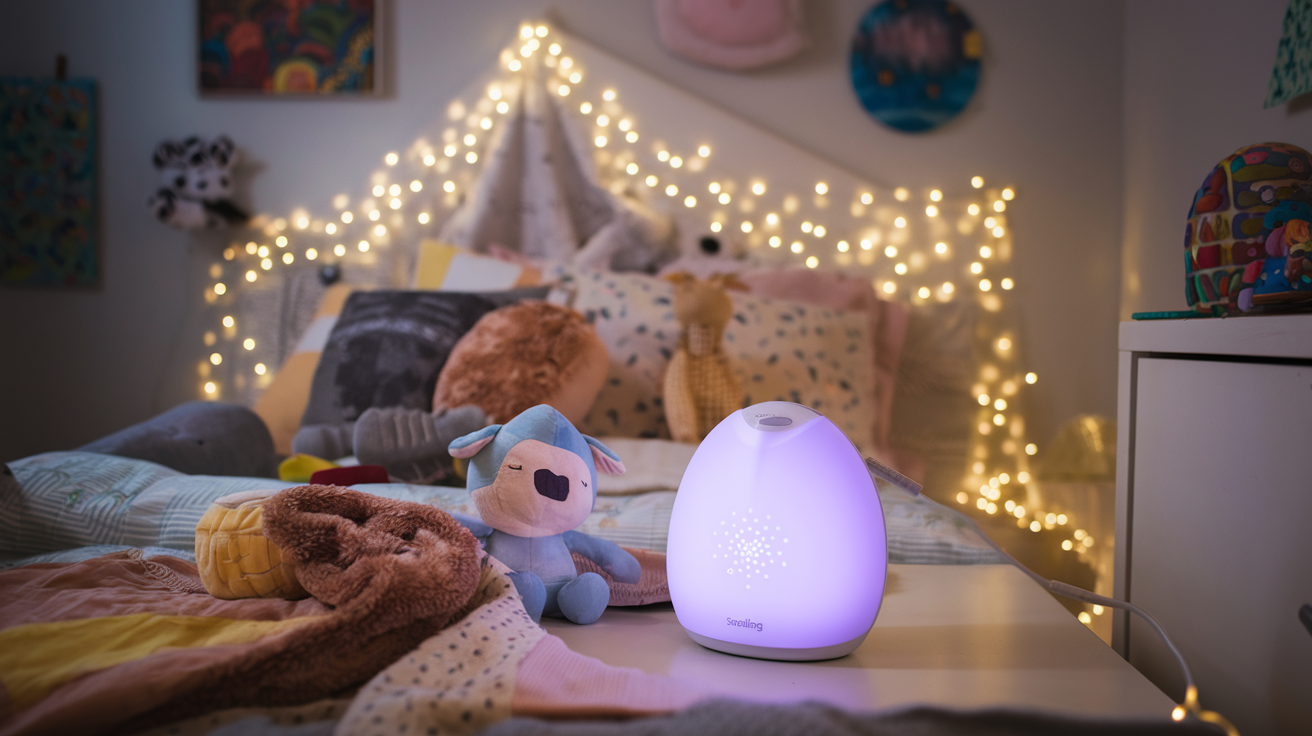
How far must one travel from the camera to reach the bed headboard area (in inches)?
76.7

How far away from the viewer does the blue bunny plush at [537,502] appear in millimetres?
674

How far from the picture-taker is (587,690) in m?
0.51

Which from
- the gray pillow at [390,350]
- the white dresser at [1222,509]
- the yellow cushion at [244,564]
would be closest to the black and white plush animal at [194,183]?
the gray pillow at [390,350]

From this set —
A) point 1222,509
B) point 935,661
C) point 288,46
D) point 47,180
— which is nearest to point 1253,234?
point 1222,509

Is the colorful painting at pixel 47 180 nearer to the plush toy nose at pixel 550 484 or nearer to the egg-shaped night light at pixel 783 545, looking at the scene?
the plush toy nose at pixel 550 484

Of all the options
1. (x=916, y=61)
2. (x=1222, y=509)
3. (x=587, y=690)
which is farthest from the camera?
(x=916, y=61)

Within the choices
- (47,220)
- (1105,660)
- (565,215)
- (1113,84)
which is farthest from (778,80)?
(47,220)

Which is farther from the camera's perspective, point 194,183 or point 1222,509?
A: point 194,183

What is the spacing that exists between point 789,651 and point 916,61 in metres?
1.83

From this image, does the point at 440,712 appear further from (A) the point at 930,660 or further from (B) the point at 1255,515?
(B) the point at 1255,515

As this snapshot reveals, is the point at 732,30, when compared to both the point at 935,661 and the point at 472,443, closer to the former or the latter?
the point at 472,443

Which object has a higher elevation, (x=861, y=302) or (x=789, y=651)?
(x=861, y=302)

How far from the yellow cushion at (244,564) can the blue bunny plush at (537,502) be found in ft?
0.53

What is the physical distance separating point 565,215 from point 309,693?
1691 millimetres
